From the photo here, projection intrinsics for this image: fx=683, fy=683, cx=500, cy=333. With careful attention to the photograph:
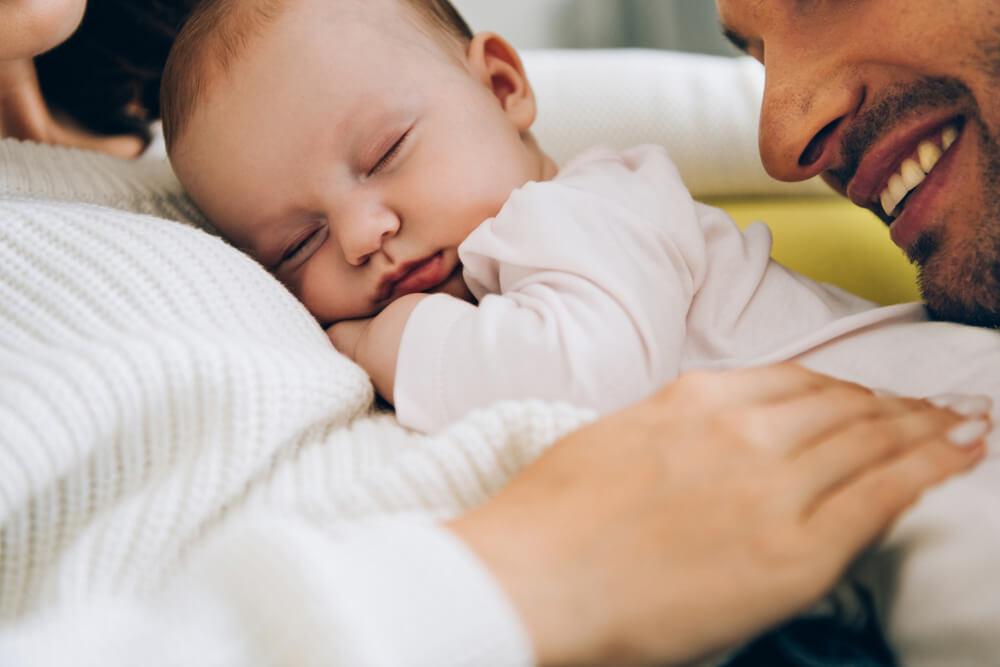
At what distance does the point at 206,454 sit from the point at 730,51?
7.43ft

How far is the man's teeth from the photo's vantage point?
2.53 feet

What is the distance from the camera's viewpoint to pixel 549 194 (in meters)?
0.73

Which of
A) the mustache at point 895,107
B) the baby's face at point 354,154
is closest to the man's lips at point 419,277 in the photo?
the baby's face at point 354,154

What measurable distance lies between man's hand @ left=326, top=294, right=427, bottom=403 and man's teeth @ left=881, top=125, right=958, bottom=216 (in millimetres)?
593

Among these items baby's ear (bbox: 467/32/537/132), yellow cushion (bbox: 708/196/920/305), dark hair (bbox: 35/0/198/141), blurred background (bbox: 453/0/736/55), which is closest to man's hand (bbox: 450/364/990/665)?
baby's ear (bbox: 467/32/537/132)

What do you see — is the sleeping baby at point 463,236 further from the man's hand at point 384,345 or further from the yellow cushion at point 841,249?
the yellow cushion at point 841,249

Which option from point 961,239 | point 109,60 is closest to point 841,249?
point 961,239

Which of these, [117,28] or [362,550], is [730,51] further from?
[362,550]

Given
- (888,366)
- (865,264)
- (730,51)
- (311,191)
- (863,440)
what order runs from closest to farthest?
(863,440)
(888,366)
(311,191)
(865,264)
(730,51)

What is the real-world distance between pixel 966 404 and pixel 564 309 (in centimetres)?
35

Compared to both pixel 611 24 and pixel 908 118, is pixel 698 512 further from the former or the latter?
pixel 611 24

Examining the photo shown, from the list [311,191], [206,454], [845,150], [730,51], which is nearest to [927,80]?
[845,150]

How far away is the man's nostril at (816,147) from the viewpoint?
86cm

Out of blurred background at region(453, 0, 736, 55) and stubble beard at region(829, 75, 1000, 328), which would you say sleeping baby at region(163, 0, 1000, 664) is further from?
blurred background at region(453, 0, 736, 55)
